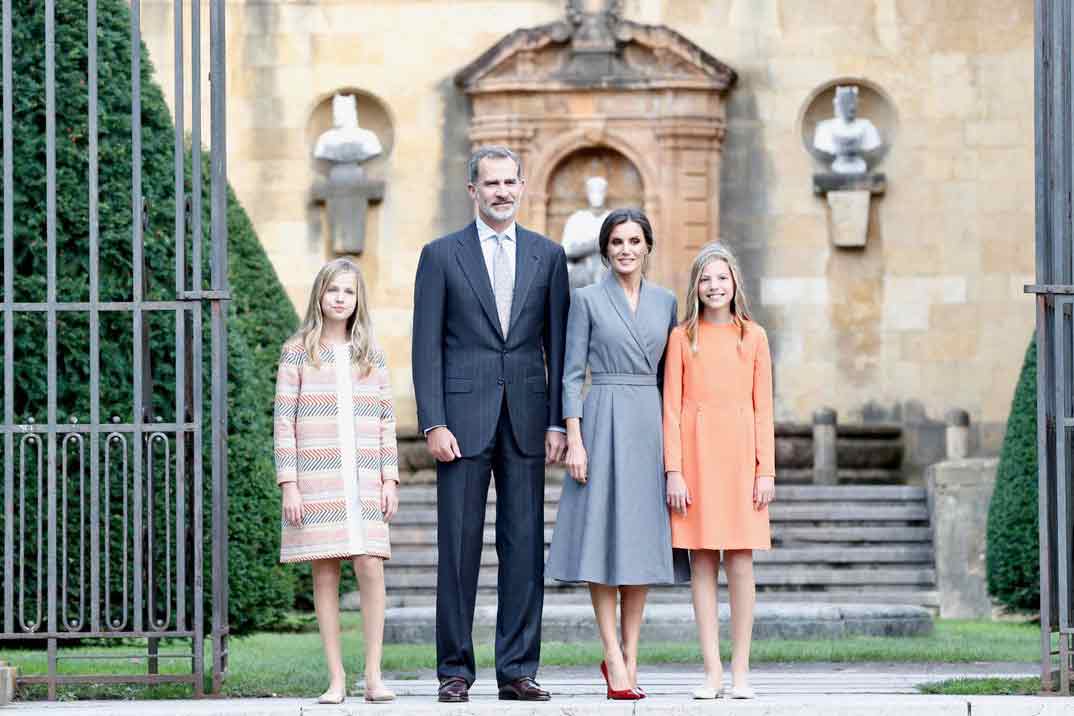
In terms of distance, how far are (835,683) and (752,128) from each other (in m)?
11.1

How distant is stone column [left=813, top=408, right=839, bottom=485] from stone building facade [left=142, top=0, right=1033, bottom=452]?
58cm

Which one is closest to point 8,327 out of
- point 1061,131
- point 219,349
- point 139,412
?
point 139,412

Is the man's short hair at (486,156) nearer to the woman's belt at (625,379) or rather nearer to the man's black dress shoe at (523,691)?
the woman's belt at (625,379)

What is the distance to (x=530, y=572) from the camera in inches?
314

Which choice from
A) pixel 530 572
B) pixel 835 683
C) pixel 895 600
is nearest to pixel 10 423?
pixel 530 572

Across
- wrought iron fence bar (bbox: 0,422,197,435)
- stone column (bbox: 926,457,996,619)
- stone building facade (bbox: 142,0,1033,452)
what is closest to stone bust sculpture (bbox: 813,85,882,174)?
stone building facade (bbox: 142,0,1033,452)

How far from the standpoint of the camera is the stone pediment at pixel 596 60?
760 inches

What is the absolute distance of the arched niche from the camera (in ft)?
64.6

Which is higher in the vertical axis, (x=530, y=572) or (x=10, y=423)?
(x=10, y=423)

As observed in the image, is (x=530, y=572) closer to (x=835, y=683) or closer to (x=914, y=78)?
(x=835, y=683)

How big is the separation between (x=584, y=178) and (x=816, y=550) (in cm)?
467

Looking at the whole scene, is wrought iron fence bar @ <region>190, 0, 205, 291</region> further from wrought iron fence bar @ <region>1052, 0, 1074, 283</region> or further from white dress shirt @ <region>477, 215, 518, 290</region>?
wrought iron fence bar @ <region>1052, 0, 1074, 283</region>

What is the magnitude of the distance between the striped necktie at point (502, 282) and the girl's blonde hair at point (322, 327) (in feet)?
1.57

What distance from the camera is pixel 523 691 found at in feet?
25.9
